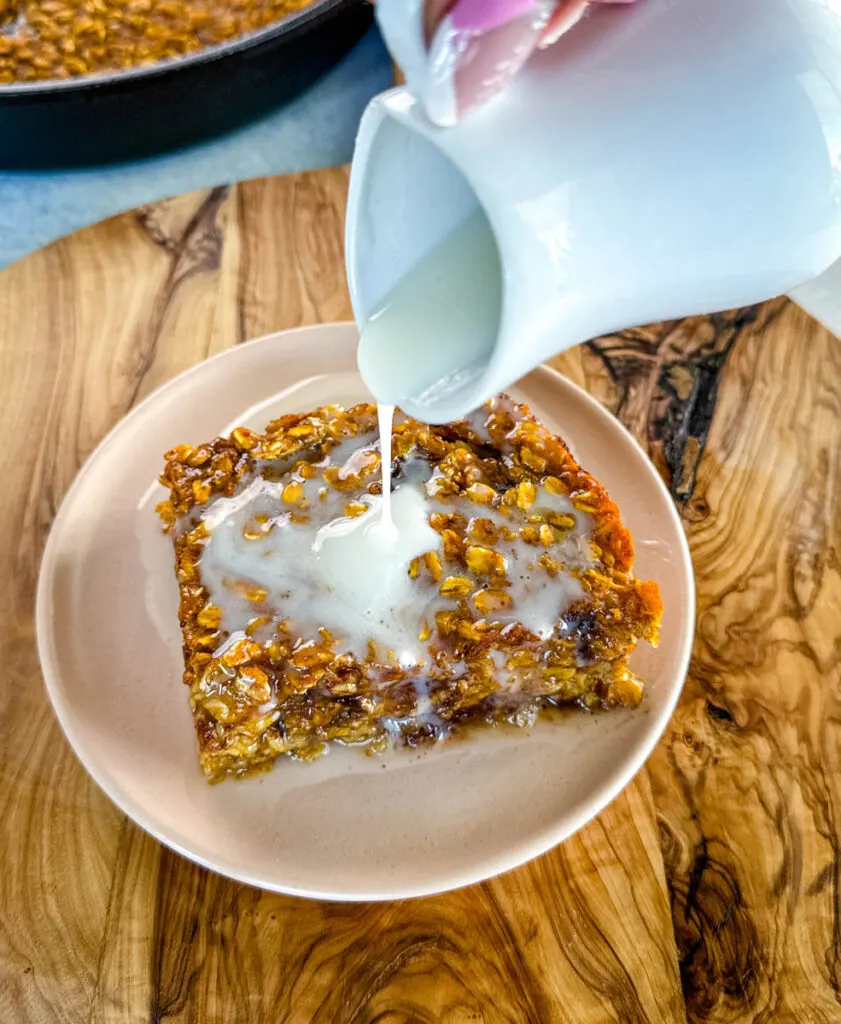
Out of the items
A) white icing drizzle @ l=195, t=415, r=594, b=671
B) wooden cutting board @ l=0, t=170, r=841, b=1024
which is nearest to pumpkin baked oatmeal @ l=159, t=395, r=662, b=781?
white icing drizzle @ l=195, t=415, r=594, b=671

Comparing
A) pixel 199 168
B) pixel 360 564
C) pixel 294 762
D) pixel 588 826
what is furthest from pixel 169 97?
pixel 588 826

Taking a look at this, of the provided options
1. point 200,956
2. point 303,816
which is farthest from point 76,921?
point 303,816

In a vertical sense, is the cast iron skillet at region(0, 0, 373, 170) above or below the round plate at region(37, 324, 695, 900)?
above

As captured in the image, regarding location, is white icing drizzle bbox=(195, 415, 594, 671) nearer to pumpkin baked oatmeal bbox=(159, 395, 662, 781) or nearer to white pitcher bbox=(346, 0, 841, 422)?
pumpkin baked oatmeal bbox=(159, 395, 662, 781)

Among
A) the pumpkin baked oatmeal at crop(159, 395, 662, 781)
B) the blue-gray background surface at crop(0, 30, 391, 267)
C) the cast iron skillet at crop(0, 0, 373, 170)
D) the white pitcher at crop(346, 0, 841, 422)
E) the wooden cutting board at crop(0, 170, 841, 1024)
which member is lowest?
the wooden cutting board at crop(0, 170, 841, 1024)

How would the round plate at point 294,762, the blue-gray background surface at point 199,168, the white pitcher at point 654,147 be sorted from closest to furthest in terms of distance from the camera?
the white pitcher at point 654,147 < the round plate at point 294,762 < the blue-gray background surface at point 199,168

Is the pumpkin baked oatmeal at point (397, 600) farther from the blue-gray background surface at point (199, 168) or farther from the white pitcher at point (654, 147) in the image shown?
the blue-gray background surface at point (199, 168)

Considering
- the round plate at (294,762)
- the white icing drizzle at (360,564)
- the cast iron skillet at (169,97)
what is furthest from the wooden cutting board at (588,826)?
the cast iron skillet at (169,97)

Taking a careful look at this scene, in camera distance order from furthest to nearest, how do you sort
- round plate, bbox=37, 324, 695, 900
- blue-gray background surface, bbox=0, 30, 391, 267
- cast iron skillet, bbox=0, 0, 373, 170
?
blue-gray background surface, bbox=0, 30, 391, 267 < cast iron skillet, bbox=0, 0, 373, 170 < round plate, bbox=37, 324, 695, 900
